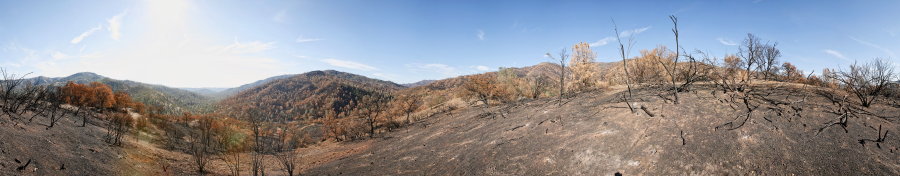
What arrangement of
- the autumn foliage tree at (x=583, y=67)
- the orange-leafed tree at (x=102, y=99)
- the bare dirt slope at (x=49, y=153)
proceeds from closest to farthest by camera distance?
the bare dirt slope at (x=49, y=153) < the autumn foliage tree at (x=583, y=67) < the orange-leafed tree at (x=102, y=99)

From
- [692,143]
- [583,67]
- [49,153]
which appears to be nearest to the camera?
[692,143]

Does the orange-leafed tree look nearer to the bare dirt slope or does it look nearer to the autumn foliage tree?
the bare dirt slope

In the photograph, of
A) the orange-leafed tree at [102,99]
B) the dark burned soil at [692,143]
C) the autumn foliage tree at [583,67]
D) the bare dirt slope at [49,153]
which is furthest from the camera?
the orange-leafed tree at [102,99]

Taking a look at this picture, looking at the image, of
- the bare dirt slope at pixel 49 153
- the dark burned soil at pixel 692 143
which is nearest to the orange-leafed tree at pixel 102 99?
the bare dirt slope at pixel 49 153

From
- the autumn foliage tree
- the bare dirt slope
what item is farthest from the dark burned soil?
the autumn foliage tree

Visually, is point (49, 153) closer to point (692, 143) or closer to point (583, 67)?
point (692, 143)

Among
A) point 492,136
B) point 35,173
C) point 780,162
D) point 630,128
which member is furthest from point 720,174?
point 35,173

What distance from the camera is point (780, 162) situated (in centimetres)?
632

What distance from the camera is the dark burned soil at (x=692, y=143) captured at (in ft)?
21.0

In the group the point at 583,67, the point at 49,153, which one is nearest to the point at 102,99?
the point at 49,153

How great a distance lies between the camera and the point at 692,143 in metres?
7.57

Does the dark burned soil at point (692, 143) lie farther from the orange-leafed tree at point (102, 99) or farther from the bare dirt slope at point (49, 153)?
the orange-leafed tree at point (102, 99)

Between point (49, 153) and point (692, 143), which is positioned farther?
point (49, 153)

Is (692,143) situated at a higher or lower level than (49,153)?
higher
